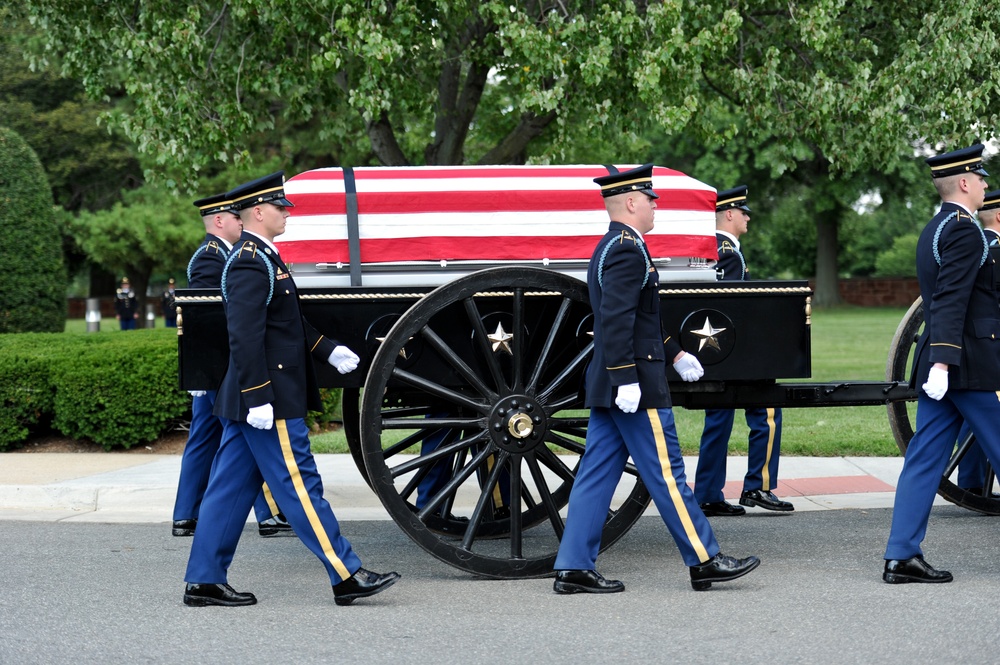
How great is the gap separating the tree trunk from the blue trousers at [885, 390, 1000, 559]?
124 feet

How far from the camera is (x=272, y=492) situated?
468 cm

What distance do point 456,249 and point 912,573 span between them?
2459mm

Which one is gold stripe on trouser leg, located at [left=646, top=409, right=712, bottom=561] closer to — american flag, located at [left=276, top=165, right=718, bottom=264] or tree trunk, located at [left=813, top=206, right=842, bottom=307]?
american flag, located at [left=276, top=165, right=718, bottom=264]

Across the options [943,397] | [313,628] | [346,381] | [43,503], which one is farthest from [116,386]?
[943,397]

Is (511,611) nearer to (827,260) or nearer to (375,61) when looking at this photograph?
(375,61)

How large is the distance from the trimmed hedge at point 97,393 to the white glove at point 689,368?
524cm

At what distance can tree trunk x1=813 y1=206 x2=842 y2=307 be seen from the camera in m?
41.8

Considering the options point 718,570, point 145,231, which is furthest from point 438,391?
point 145,231

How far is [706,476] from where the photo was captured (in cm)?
668

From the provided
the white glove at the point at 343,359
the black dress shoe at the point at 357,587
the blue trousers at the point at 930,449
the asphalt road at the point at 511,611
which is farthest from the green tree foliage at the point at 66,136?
→ the blue trousers at the point at 930,449

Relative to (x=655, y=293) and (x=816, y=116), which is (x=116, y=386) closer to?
(x=655, y=293)

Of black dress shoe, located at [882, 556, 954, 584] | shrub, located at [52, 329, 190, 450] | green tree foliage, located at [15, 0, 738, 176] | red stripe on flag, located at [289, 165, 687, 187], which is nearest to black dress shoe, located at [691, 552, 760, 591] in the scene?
black dress shoe, located at [882, 556, 954, 584]

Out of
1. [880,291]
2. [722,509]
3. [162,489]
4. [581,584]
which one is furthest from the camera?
A: [880,291]

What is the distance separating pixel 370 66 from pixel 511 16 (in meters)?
1.42
